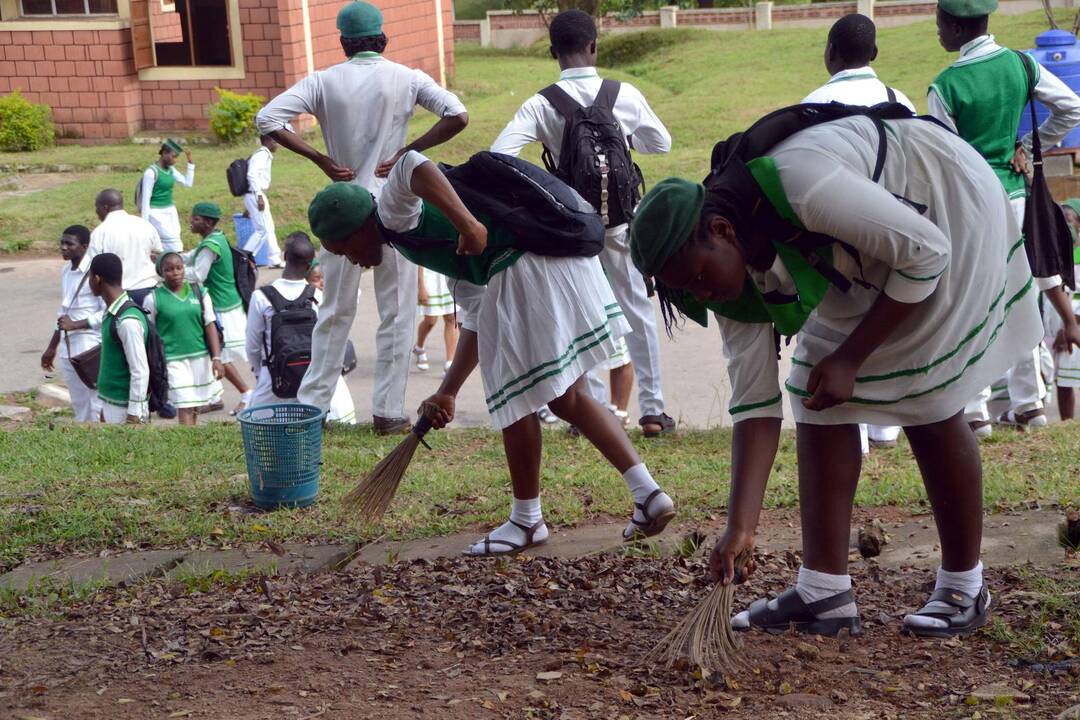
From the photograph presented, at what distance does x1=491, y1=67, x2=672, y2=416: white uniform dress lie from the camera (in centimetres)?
639

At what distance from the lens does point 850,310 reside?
11.0 ft

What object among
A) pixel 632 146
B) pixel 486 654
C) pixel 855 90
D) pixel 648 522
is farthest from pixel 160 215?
pixel 486 654

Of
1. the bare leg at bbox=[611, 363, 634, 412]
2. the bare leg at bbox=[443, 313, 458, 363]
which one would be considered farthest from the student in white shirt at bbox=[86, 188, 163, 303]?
the bare leg at bbox=[611, 363, 634, 412]

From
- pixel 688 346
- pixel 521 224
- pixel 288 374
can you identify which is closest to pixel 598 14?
pixel 688 346

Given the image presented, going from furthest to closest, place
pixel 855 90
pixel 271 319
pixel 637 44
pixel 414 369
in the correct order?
1. pixel 637 44
2. pixel 414 369
3. pixel 271 319
4. pixel 855 90

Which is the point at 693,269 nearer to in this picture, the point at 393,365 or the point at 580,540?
the point at 580,540

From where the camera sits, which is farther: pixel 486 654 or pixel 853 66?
pixel 853 66

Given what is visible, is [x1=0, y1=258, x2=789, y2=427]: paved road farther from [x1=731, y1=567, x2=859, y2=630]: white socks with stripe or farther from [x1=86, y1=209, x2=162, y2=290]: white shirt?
[x1=731, y1=567, x2=859, y2=630]: white socks with stripe

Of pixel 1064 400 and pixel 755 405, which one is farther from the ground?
pixel 755 405

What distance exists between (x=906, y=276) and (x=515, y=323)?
173 cm

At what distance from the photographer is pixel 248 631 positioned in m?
3.97

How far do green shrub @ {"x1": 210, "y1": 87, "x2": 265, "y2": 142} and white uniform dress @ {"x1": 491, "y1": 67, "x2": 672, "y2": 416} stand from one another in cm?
1543

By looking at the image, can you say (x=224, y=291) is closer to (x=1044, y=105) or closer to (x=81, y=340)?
(x=81, y=340)

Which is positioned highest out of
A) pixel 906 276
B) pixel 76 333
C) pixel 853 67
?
pixel 853 67
